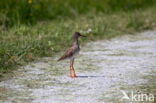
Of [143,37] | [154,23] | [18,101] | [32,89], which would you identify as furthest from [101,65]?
[154,23]

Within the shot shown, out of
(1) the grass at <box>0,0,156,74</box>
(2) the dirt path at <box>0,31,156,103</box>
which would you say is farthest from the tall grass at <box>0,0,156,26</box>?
(2) the dirt path at <box>0,31,156,103</box>

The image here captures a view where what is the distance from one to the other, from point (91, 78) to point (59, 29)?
356cm

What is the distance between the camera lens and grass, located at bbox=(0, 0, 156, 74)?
874 cm

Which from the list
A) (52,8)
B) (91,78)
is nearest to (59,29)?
(52,8)

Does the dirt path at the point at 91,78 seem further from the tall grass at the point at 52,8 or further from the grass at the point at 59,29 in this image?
the tall grass at the point at 52,8

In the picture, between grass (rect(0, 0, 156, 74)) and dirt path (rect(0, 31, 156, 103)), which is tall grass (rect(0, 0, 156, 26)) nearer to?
grass (rect(0, 0, 156, 74))

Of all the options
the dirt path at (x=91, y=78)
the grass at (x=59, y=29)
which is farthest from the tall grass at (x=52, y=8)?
the dirt path at (x=91, y=78)

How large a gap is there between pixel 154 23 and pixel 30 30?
3914 millimetres

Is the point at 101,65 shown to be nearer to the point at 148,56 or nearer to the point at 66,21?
the point at 148,56

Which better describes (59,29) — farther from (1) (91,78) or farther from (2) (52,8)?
(1) (91,78)

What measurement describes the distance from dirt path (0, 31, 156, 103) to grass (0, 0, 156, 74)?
0.37m

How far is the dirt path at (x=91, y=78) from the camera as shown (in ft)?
21.2

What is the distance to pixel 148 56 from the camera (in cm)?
928

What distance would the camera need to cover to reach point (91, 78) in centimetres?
756
